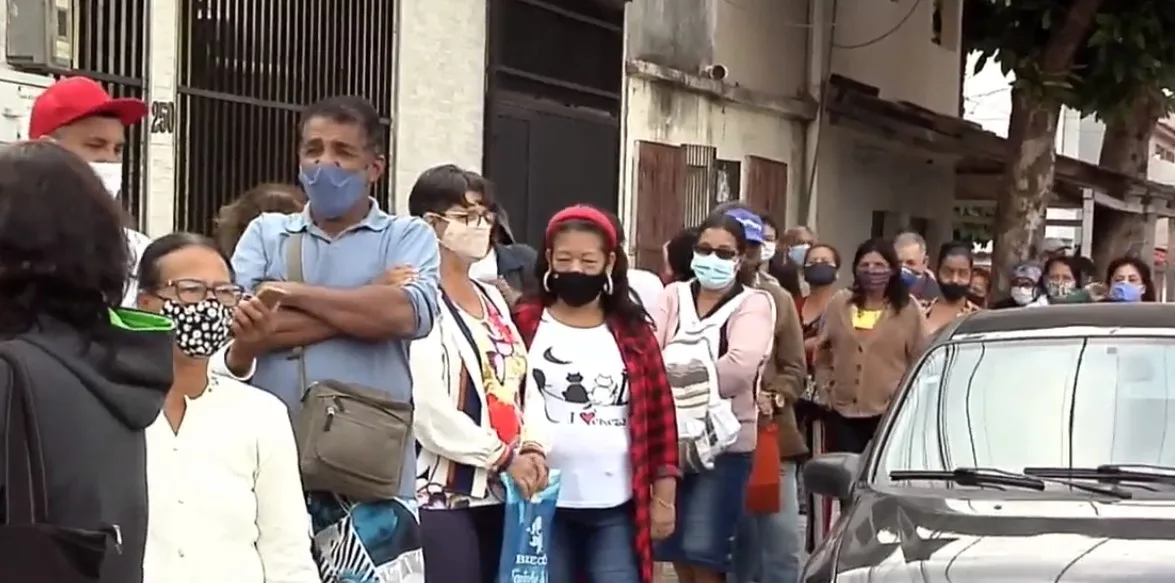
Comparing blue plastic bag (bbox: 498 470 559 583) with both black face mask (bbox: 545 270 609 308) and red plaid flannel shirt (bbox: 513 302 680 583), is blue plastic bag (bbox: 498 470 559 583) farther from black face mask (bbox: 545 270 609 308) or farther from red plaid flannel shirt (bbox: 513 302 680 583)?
black face mask (bbox: 545 270 609 308)

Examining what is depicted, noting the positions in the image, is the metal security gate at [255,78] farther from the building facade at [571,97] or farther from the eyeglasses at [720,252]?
the eyeglasses at [720,252]

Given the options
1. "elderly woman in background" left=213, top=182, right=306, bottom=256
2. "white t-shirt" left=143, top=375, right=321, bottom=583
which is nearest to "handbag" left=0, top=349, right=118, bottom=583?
"white t-shirt" left=143, top=375, right=321, bottom=583

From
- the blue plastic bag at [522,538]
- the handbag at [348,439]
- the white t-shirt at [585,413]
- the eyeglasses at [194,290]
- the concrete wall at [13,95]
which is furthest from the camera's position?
Answer: the concrete wall at [13,95]

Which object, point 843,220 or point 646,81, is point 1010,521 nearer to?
point 646,81

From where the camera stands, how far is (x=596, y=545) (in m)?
6.16

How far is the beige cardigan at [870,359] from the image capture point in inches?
368

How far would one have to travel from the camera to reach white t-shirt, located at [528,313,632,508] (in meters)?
6.09

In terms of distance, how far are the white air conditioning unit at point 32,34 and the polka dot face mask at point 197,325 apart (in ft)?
13.2

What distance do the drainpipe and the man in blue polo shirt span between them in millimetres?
13550

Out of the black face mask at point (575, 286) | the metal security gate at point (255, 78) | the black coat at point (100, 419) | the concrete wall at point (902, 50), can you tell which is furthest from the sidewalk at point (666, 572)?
the concrete wall at point (902, 50)

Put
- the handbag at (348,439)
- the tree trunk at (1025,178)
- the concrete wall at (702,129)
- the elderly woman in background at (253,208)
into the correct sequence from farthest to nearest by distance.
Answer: the tree trunk at (1025,178)
the concrete wall at (702,129)
the elderly woman in background at (253,208)
the handbag at (348,439)

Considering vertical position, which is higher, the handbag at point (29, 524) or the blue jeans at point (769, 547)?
the handbag at point (29, 524)

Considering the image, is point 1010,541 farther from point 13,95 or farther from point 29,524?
point 13,95

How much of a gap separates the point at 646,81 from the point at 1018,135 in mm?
4451
